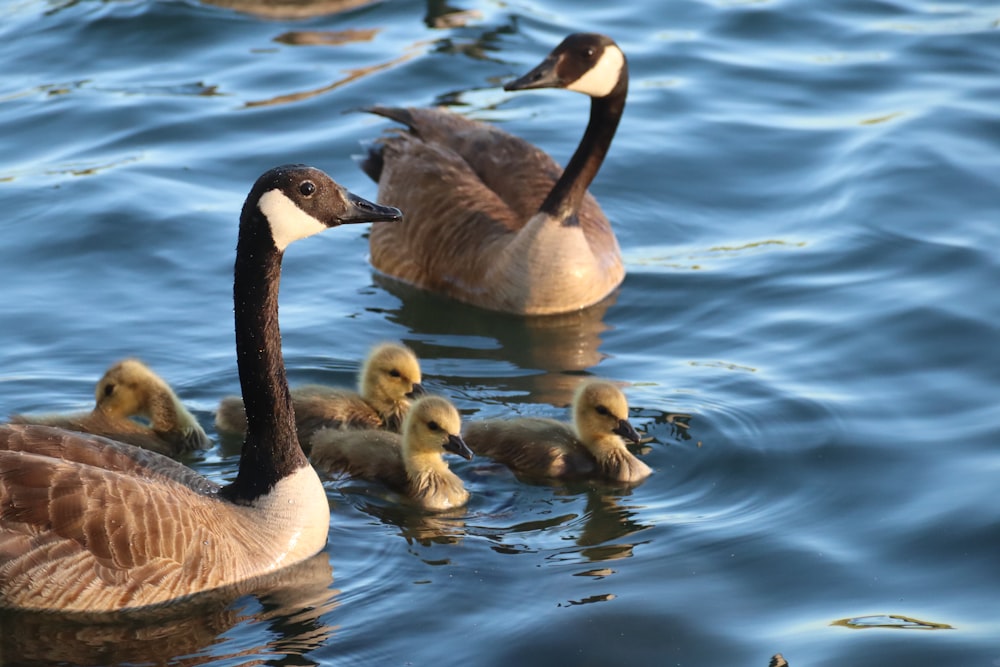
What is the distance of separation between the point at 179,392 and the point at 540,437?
270cm

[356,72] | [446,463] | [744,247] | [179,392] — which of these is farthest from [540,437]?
[356,72]

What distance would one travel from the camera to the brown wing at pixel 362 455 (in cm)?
886

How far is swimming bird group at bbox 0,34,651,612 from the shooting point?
7.39m

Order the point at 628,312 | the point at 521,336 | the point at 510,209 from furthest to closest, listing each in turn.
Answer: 1. the point at 510,209
2. the point at 628,312
3. the point at 521,336

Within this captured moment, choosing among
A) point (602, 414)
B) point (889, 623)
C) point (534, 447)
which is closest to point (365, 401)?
point (534, 447)

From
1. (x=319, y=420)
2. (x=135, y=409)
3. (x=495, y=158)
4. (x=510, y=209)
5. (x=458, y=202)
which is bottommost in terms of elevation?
(x=319, y=420)

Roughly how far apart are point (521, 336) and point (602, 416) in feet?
8.61

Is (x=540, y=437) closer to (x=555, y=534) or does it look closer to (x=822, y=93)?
(x=555, y=534)

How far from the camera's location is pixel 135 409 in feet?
30.6

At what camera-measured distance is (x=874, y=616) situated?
786cm

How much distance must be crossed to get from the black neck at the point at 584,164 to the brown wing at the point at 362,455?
3.13 m

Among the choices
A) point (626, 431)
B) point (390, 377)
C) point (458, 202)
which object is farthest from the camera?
point (458, 202)

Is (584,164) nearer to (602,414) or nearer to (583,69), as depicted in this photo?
(583,69)

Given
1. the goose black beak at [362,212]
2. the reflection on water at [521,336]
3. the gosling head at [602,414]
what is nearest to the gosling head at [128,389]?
the goose black beak at [362,212]
